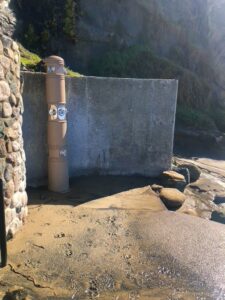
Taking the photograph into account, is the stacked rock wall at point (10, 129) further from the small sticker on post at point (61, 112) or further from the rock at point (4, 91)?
the small sticker on post at point (61, 112)

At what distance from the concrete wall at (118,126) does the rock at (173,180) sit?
29 centimetres

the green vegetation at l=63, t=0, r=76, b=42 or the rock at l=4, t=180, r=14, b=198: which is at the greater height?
the green vegetation at l=63, t=0, r=76, b=42

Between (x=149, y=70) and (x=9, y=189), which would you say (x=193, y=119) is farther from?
(x=9, y=189)

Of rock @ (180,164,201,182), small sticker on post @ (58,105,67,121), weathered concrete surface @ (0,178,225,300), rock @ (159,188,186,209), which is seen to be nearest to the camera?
weathered concrete surface @ (0,178,225,300)

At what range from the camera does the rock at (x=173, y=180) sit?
25.1 feet

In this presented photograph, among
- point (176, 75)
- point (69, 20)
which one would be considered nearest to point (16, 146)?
point (69, 20)

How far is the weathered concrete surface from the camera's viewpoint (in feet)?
12.5

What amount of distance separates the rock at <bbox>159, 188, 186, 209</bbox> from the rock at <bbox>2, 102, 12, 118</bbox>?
336 cm

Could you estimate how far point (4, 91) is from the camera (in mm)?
4371

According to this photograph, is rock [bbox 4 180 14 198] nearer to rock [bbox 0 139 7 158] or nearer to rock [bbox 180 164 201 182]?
rock [bbox 0 139 7 158]

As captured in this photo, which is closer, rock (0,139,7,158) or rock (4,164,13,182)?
rock (0,139,7,158)

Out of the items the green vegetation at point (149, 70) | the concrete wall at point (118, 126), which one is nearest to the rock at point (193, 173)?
the concrete wall at point (118, 126)

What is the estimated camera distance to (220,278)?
4109 mm

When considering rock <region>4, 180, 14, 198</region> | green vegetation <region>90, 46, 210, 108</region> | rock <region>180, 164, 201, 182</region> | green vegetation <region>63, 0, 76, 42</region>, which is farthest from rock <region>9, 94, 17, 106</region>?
green vegetation <region>90, 46, 210, 108</region>
